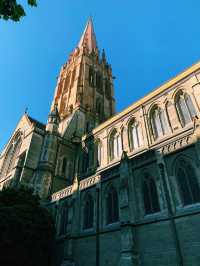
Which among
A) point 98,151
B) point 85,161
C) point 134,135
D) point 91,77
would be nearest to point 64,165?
point 85,161

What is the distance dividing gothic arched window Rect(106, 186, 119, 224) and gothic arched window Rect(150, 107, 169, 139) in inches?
267

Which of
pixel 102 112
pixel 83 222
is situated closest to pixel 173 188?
pixel 83 222

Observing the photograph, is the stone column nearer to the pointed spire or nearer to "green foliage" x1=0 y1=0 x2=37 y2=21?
"green foliage" x1=0 y1=0 x2=37 y2=21

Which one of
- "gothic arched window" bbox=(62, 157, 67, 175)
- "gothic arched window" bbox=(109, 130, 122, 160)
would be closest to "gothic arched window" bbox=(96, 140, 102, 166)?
"gothic arched window" bbox=(109, 130, 122, 160)

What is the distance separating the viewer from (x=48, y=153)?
24562 mm

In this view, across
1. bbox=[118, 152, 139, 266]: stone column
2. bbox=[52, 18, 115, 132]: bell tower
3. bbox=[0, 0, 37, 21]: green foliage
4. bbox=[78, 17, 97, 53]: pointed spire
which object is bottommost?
bbox=[118, 152, 139, 266]: stone column

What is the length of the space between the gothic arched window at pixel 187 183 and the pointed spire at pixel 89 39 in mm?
43917

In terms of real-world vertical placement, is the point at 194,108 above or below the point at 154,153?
above

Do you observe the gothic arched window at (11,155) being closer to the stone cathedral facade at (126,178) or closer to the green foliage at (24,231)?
the stone cathedral facade at (126,178)

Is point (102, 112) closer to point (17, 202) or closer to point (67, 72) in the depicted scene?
point (67, 72)

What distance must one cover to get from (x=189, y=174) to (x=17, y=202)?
1255 centimetres

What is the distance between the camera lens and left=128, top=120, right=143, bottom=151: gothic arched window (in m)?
20.2

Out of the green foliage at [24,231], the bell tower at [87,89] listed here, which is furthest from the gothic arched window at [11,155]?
the green foliage at [24,231]

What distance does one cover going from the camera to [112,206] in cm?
1491
